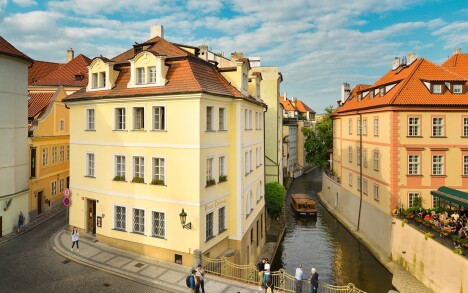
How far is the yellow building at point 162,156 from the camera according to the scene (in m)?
19.3

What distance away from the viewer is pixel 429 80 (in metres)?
29.7

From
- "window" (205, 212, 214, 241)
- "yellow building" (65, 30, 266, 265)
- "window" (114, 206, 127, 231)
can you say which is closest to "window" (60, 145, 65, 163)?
"yellow building" (65, 30, 266, 265)

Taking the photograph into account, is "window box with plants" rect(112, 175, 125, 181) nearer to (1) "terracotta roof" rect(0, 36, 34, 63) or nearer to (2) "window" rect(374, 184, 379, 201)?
(1) "terracotta roof" rect(0, 36, 34, 63)

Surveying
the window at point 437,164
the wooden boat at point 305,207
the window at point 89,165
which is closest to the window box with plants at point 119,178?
the window at point 89,165

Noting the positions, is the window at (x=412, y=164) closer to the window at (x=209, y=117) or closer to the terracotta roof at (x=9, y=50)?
the window at (x=209, y=117)

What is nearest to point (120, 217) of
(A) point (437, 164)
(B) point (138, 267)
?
(B) point (138, 267)

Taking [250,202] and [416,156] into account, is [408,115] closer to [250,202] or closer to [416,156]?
[416,156]

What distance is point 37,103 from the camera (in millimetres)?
34000

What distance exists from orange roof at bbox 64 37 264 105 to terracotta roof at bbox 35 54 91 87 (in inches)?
854

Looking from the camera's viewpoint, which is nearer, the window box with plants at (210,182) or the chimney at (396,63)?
the window box with plants at (210,182)

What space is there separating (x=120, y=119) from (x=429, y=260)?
73.0ft

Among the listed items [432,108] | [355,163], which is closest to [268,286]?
[432,108]

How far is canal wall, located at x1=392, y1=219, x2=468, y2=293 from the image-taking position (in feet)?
63.6

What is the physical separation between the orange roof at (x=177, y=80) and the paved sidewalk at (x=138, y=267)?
31.6ft
